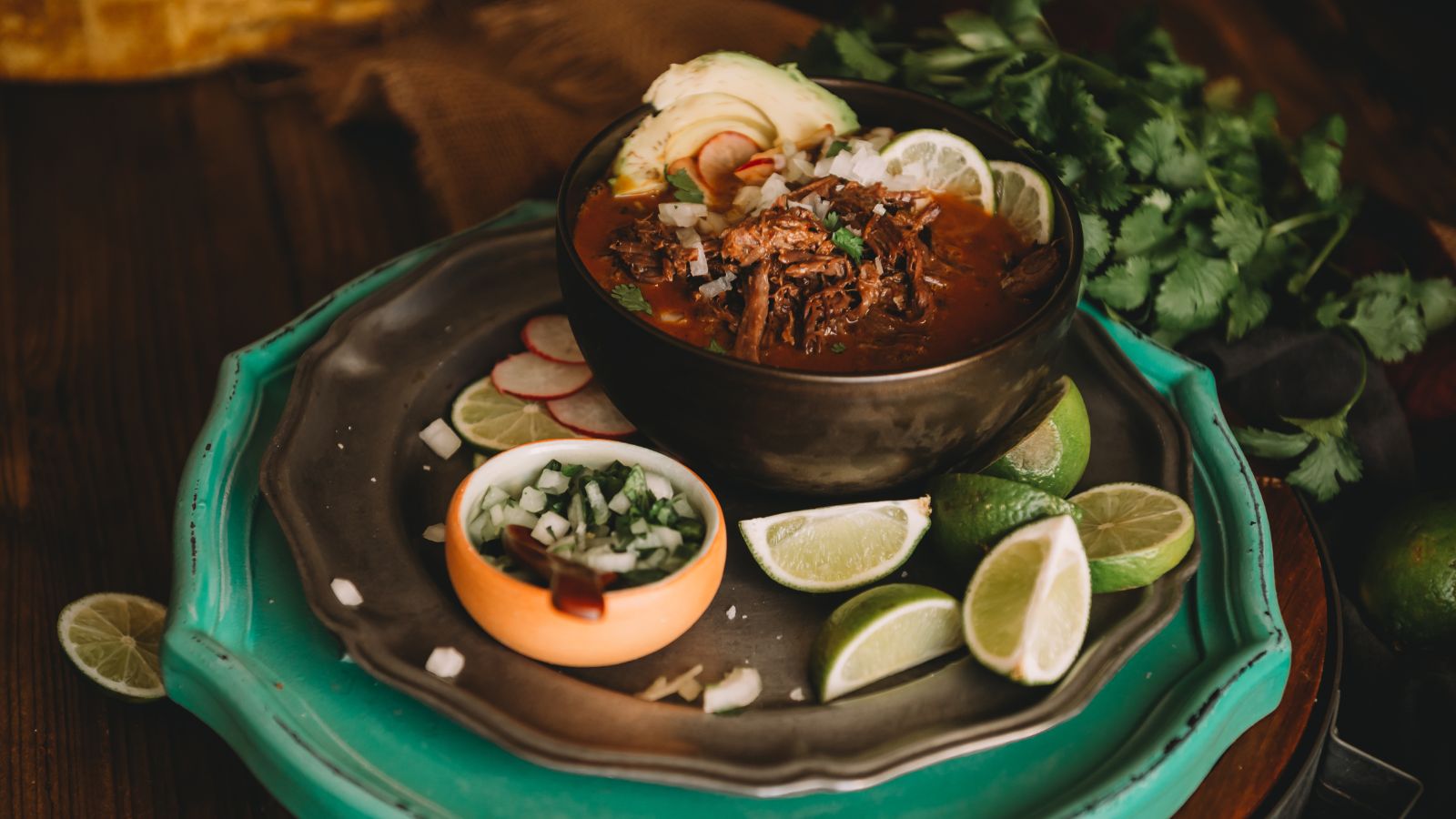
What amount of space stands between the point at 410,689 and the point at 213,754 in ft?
2.33

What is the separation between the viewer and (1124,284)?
96.5 inches

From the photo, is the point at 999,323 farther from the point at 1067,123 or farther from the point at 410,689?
the point at 410,689

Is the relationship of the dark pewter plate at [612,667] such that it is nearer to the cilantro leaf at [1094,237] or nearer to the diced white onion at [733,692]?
the diced white onion at [733,692]

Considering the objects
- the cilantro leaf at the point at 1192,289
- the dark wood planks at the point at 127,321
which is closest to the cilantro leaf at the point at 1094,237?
the cilantro leaf at the point at 1192,289

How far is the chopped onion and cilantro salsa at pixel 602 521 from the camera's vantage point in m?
1.65

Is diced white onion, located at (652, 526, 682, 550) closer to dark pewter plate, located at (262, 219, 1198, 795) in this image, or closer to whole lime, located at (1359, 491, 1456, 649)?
dark pewter plate, located at (262, 219, 1198, 795)

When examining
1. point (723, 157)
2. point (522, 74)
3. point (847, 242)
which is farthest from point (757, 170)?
point (522, 74)

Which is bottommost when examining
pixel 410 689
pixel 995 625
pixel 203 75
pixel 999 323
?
pixel 203 75

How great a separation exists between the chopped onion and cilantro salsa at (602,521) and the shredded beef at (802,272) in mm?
A: 294

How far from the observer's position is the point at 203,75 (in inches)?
165

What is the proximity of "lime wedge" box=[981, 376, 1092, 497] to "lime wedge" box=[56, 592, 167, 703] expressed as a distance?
5.00 ft

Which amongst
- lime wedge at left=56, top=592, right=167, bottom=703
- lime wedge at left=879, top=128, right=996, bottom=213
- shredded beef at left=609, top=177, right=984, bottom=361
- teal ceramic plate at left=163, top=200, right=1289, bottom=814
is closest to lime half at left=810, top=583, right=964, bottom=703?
teal ceramic plate at left=163, top=200, right=1289, bottom=814

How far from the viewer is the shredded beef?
192cm

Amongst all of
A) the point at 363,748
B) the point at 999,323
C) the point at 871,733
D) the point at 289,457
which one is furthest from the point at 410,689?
the point at 999,323
